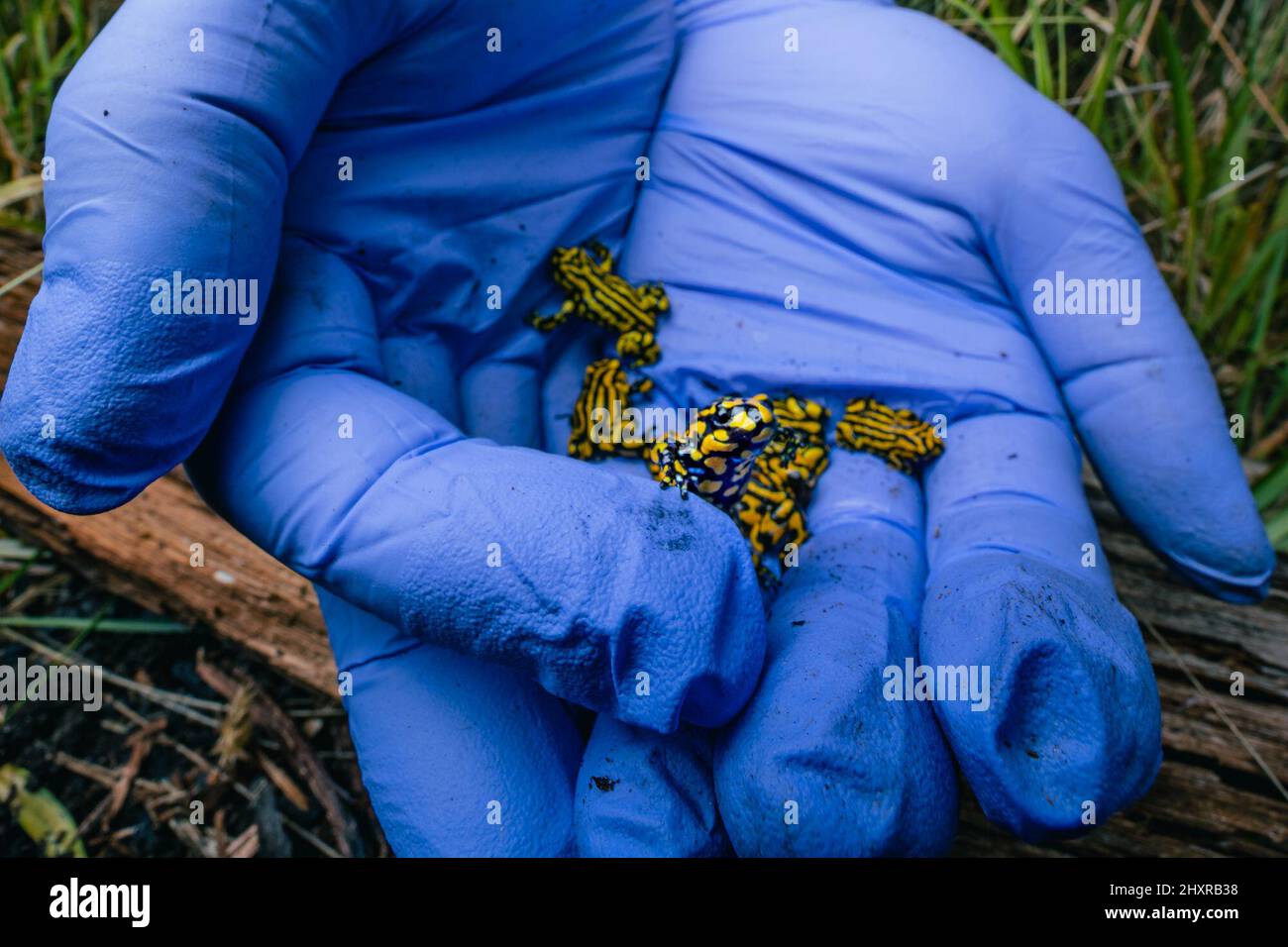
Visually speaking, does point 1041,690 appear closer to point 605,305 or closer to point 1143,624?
point 1143,624

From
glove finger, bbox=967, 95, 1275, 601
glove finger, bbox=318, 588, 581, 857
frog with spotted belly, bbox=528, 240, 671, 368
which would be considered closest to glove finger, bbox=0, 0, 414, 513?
glove finger, bbox=318, 588, 581, 857

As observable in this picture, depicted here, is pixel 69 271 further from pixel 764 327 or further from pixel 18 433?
pixel 764 327

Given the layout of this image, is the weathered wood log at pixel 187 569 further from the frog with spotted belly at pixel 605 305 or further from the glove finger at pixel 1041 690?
the glove finger at pixel 1041 690

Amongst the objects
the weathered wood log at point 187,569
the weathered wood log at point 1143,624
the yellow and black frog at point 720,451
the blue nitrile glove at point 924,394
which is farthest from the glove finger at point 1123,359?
the weathered wood log at point 187,569

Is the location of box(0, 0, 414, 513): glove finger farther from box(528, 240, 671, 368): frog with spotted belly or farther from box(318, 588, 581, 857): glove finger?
box(528, 240, 671, 368): frog with spotted belly

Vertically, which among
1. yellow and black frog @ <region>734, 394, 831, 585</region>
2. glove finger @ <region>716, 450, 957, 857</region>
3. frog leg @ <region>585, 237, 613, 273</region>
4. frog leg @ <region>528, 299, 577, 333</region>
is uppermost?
frog leg @ <region>585, 237, 613, 273</region>

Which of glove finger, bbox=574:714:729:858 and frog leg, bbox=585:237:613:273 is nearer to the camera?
glove finger, bbox=574:714:729:858

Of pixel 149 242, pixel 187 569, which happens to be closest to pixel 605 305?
pixel 149 242
